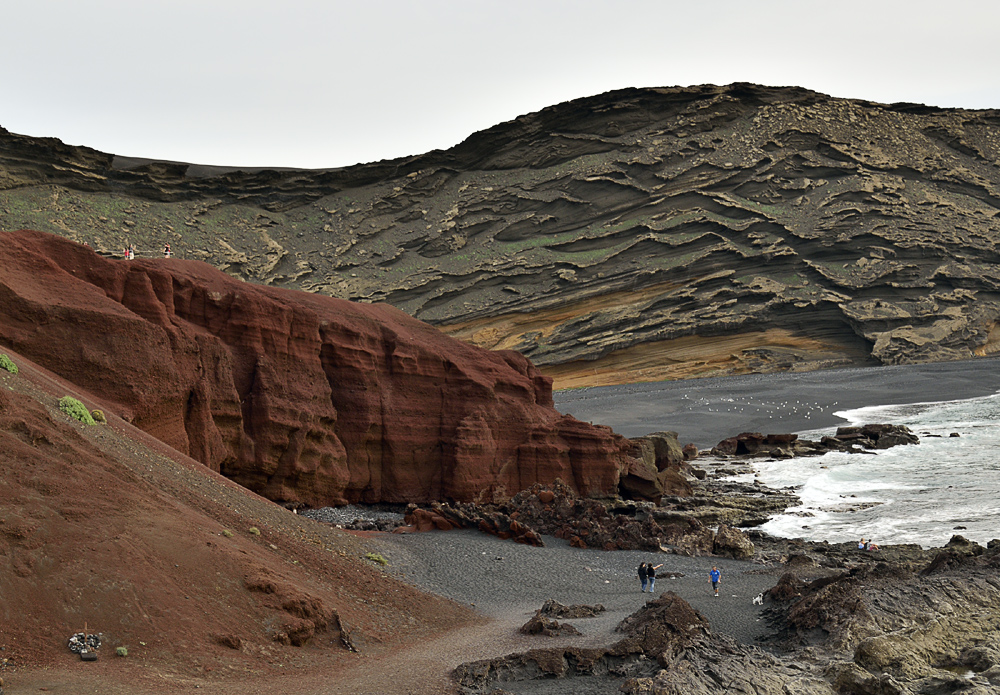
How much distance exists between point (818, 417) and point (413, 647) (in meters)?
46.4

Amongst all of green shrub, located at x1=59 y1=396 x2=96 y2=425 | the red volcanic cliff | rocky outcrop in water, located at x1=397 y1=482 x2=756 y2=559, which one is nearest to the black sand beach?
the red volcanic cliff

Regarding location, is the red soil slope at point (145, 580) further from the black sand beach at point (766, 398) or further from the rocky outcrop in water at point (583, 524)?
the black sand beach at point (766, 398)

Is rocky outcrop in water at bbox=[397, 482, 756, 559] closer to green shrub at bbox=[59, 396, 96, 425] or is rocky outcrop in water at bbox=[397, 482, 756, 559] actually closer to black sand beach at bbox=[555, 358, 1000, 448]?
green shrub at bbox=[59, 396, 96, 425]

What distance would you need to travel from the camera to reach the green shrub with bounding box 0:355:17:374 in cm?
1416

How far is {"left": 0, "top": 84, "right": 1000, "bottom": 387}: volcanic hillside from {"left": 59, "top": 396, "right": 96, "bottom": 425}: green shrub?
217 ft

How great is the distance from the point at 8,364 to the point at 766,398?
54.2 m

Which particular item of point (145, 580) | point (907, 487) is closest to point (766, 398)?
point (907, 487)

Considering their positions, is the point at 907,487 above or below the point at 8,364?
below

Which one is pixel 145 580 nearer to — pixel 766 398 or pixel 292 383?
pixel 292 383

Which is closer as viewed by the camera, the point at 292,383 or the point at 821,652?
the point at 821,652

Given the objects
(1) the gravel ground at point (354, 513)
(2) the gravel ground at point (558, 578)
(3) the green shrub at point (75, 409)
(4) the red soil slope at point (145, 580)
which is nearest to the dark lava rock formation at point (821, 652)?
(2) the gravel ground at point (558, 578)

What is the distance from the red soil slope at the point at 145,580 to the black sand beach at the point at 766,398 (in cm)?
3551

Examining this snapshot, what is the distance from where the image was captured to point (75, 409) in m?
14.6

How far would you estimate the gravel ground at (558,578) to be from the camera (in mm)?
15703
